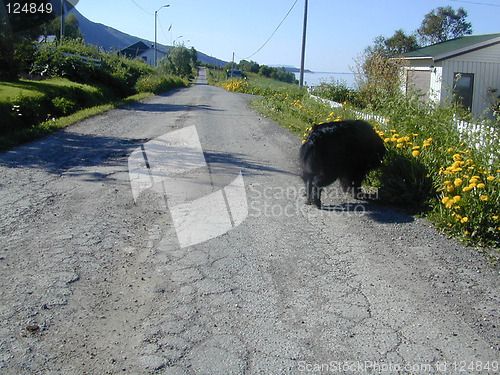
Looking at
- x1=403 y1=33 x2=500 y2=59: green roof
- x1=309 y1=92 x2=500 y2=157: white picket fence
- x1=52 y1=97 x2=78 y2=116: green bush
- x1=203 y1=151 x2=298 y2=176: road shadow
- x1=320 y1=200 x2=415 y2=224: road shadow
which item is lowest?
x1=320 y1=200 x2=415 y2=224: road shadow

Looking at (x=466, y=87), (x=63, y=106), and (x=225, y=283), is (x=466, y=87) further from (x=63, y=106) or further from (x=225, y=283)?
(x=225, y=283)

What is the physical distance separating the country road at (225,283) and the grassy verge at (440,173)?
1.03 feet

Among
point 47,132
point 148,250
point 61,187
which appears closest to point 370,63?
point 47,132

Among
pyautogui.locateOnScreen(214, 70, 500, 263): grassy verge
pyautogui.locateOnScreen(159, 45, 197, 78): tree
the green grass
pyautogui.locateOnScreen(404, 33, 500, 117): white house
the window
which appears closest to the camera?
pyautogui.locateOnScreen(214, 70, 500, 263): grassy verge

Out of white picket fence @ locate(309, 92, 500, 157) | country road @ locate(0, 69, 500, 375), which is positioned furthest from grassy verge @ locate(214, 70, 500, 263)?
country road @ locate(0, 69, 500, 375)

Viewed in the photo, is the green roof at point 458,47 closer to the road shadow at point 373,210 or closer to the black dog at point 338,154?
the black dog at point 338,154

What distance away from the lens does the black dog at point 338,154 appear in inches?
237

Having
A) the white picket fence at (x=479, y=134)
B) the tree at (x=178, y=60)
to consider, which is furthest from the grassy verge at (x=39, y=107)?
the tree at (x=178, y=60)

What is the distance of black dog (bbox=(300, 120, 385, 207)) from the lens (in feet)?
19.7

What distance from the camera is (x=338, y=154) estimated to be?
6.04 meters

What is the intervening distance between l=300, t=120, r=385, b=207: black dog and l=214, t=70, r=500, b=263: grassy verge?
1.42 feet

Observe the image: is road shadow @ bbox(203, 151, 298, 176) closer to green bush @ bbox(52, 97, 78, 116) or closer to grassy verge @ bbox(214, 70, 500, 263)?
grassy verge @ bbox(214, 70, 500, 263)

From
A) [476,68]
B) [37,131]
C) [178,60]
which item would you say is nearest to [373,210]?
[37,131]

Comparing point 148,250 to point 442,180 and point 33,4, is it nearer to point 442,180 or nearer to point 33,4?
point 442,180
